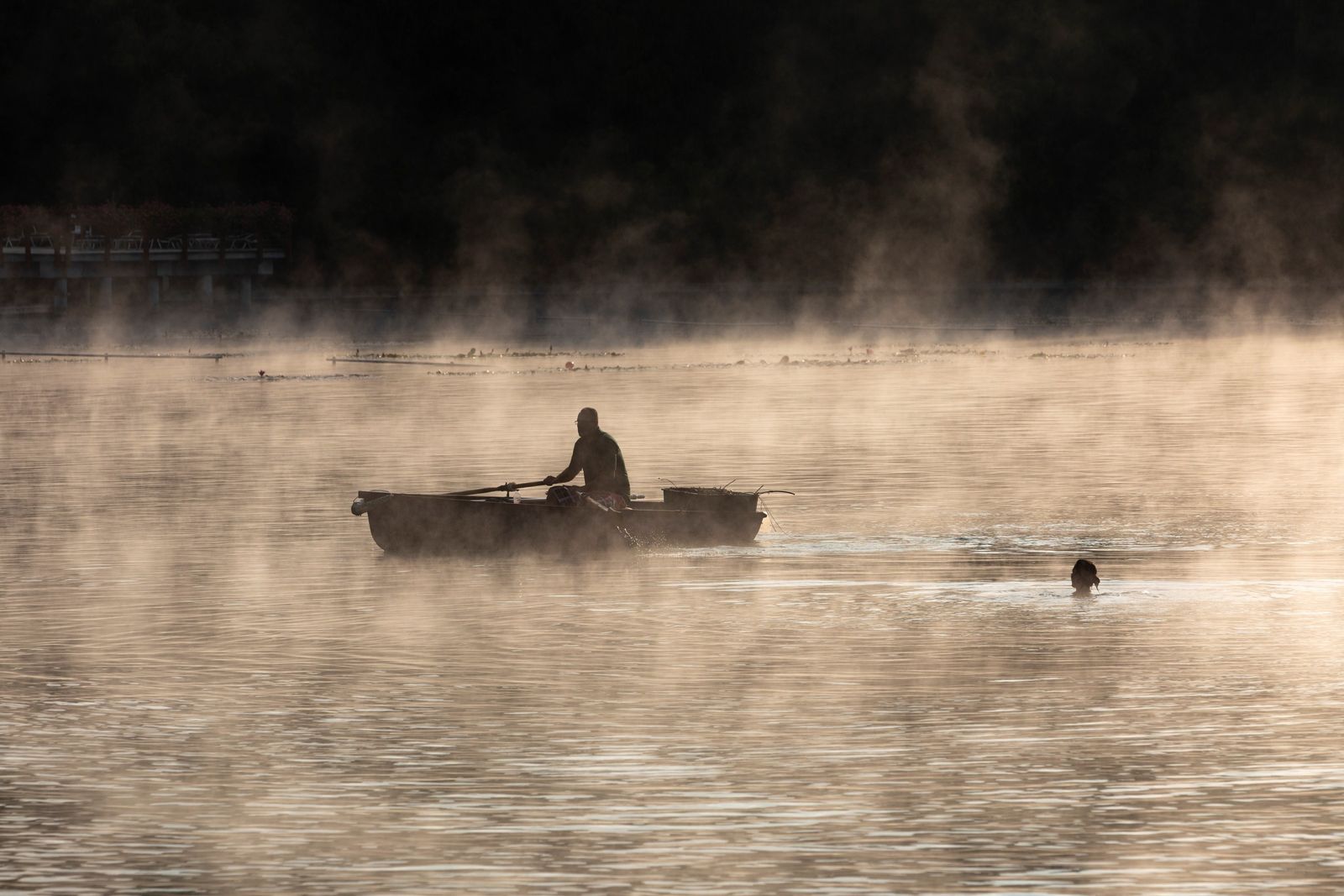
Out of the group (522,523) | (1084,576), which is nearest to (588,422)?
(522,523)

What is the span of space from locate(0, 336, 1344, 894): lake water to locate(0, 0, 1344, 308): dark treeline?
49.9 meters

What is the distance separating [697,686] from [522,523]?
6999 millimetres

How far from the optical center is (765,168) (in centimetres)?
8688

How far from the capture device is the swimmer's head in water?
19.1 metres

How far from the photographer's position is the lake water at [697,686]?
36.7ft

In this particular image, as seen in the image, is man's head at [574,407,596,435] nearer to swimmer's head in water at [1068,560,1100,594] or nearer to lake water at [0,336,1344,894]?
lake water at [0,336,1344,894]

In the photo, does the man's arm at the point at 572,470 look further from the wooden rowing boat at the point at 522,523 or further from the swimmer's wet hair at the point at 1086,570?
the swimmer's wet hair at the point at 1086,570

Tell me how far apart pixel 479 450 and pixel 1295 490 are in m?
11.2

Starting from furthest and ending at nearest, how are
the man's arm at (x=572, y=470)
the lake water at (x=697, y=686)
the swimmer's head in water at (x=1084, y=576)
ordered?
the man's arm at (x=572, y=470), the swimmer's head in water at (x=1084, y=576), the lake water at (x=697, y=686)

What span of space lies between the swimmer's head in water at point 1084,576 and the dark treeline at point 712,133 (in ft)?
201

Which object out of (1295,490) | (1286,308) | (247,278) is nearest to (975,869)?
(1295,490)

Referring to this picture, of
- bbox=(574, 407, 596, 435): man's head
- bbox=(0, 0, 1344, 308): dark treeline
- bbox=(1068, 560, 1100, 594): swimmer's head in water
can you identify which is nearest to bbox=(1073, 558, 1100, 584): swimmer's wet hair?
bbox=(1068, 560, 1100, 594): swimmer's head in water

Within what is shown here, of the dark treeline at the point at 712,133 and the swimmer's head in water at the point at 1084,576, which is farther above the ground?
the dark treeline at the point at 712,133

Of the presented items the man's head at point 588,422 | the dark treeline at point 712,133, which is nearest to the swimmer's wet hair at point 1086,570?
the man's head at point 588,422
